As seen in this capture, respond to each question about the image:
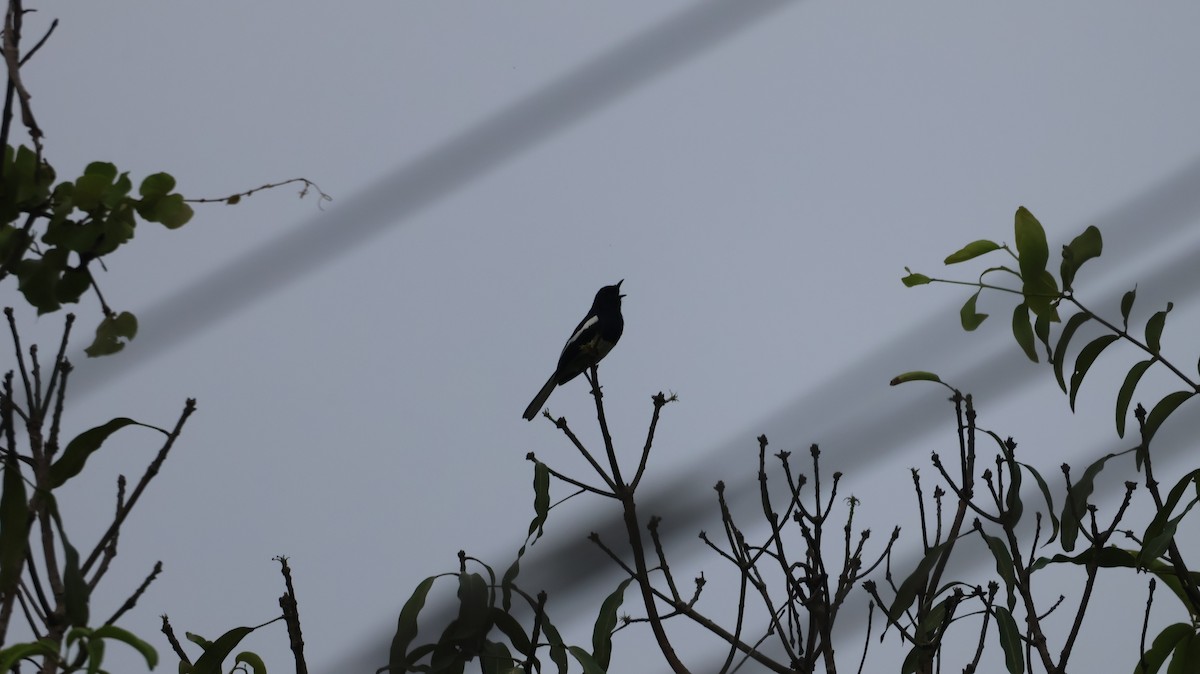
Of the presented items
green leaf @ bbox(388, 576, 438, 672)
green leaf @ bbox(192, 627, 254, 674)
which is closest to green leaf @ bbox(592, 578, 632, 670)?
green leaf @ bbox(388, 576, 438, 672)

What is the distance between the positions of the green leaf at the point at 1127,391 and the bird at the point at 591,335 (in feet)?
10.2

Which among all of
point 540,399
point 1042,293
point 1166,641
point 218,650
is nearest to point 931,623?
point 1166,641

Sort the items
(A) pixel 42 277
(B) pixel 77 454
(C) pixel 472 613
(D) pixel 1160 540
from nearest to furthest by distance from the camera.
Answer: (A) pixel 42 277, (B) pixel 77 454, (D) pixel 1160 540, (C) pixel 472 613

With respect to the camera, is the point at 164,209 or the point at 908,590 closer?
the point at 164,209

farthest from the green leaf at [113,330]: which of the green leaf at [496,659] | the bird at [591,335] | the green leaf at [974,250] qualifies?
the bird at [591,335]

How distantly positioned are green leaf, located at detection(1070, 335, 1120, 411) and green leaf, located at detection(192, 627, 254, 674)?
1.84m

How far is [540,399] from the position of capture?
223 inches

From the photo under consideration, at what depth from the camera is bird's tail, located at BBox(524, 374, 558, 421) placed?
564cm

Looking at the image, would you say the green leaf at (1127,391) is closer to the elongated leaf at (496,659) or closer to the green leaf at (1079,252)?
the green leaf at (1079,252)

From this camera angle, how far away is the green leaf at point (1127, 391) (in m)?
2.45

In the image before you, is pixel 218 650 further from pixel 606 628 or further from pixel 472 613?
pixel 606 628

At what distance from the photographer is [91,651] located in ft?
5.06

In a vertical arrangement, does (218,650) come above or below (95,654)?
above

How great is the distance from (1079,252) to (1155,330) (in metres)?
0.24
